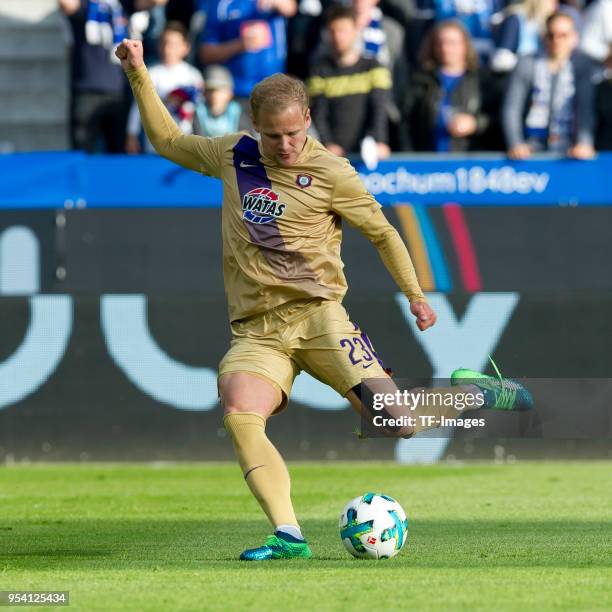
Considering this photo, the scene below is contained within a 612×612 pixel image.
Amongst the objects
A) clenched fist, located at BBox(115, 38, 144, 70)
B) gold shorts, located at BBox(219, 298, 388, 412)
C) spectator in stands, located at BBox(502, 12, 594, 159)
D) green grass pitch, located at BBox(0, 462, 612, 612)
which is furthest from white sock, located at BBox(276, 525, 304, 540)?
spectator in stands, located at BBox(502, 12, 594, 159)

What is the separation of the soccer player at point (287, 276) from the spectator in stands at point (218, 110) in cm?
643

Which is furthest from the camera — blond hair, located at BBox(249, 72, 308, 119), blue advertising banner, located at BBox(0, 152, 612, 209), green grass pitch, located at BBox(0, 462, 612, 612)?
blue advertising banner, located at BBox(0, 152, 612, 209)

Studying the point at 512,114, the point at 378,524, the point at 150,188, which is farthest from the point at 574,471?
the point at 378,524

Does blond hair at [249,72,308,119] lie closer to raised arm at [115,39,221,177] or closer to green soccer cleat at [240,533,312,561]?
raised arm at [115,39,221,177]

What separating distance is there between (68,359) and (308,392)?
2.06 meters

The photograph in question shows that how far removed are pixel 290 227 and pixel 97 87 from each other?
326 inches

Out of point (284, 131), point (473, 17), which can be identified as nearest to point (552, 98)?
point (473, 17)

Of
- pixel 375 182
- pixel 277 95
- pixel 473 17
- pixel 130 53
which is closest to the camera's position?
pixel 277 95

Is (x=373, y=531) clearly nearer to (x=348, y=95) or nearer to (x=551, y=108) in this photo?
(x=348, y=95)

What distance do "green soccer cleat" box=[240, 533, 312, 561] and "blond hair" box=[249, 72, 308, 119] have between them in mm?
1916

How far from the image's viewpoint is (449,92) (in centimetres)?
1394

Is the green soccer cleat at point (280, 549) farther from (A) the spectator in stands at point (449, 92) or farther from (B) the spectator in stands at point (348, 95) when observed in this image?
(A) the spectator in stands at point (449, 92)

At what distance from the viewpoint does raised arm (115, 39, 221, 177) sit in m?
7.16

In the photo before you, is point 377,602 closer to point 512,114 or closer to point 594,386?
point 594,386
